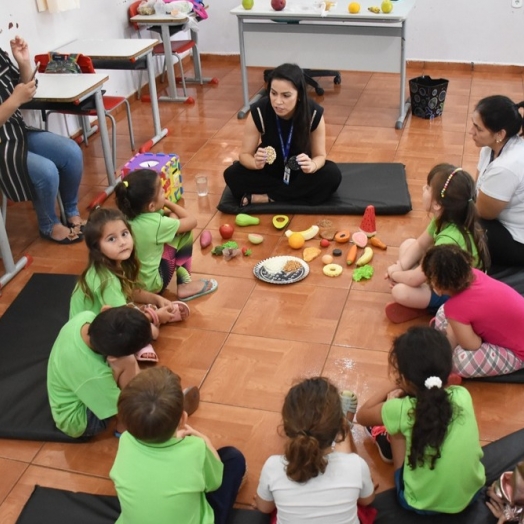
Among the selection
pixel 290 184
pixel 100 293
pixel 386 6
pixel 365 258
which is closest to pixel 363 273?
pixel 365 258

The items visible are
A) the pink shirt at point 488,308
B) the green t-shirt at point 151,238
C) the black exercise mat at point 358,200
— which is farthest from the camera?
the black exercise mat at point 358,200

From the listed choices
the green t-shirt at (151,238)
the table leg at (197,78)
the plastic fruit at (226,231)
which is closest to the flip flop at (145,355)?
the green t-shirt at (151,238)

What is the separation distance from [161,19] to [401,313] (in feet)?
11.4

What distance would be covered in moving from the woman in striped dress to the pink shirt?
222 centimetres

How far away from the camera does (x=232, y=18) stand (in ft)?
21.2

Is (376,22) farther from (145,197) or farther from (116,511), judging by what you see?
(116,511)

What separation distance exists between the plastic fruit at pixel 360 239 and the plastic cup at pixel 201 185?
1067mm

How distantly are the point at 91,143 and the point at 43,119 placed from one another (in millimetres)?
747

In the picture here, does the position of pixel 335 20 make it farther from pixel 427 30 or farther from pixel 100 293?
pixel 100 293

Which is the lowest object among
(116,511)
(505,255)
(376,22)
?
(116,511)

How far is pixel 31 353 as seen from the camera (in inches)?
111

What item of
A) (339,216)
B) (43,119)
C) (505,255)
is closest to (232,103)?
(43,119)

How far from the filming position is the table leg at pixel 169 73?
17.5 feet

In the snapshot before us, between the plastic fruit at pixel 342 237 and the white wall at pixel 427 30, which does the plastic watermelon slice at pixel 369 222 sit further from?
the white wall at pixel 427 30
